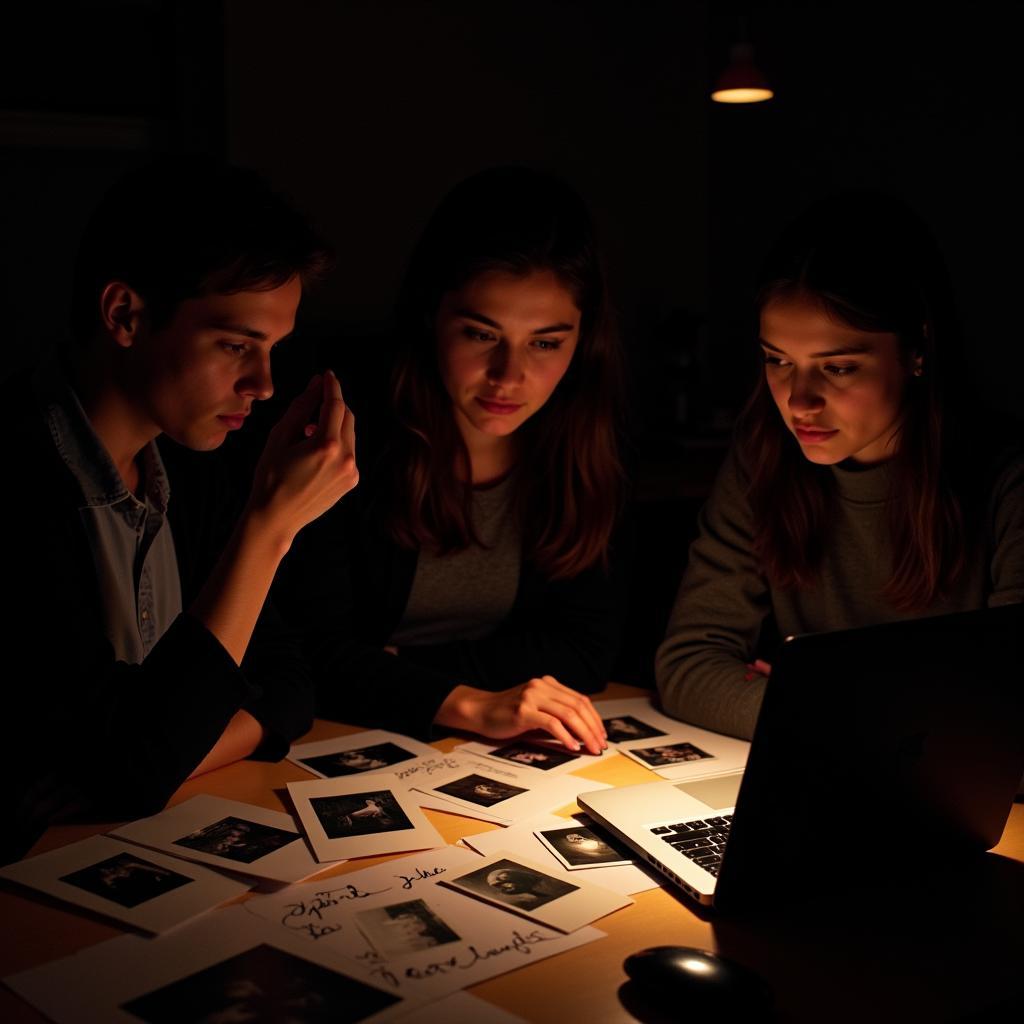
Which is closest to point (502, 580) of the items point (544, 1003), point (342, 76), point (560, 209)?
point (560, 209)

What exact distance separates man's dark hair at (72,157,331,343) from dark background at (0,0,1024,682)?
124cm

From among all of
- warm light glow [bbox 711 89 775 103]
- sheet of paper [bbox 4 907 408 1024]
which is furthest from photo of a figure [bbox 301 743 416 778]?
warm light glow [bbox 711 89 775 103]

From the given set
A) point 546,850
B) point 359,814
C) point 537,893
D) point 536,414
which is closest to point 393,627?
point 536,414

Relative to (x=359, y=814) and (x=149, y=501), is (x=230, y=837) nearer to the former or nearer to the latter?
(x=359, y=814)

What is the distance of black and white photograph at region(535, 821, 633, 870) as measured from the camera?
1153mm

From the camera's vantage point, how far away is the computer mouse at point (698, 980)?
858 millimetres

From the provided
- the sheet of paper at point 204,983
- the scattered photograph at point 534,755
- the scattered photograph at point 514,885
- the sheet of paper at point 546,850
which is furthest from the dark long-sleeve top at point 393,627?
the sheet of paper at point 204,983

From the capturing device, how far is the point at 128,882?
1078 millimetres

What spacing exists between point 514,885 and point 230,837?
0.30 meters

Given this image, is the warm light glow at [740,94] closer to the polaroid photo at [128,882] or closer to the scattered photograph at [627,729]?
the scattered photograph at [627,729]

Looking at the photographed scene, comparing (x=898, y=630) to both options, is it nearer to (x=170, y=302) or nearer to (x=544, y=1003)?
(x=544, y=1003)

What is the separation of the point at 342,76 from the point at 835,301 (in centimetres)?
203

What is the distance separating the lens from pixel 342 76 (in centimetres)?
315

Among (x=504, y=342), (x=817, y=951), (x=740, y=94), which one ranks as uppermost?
(x=740, y=94)
